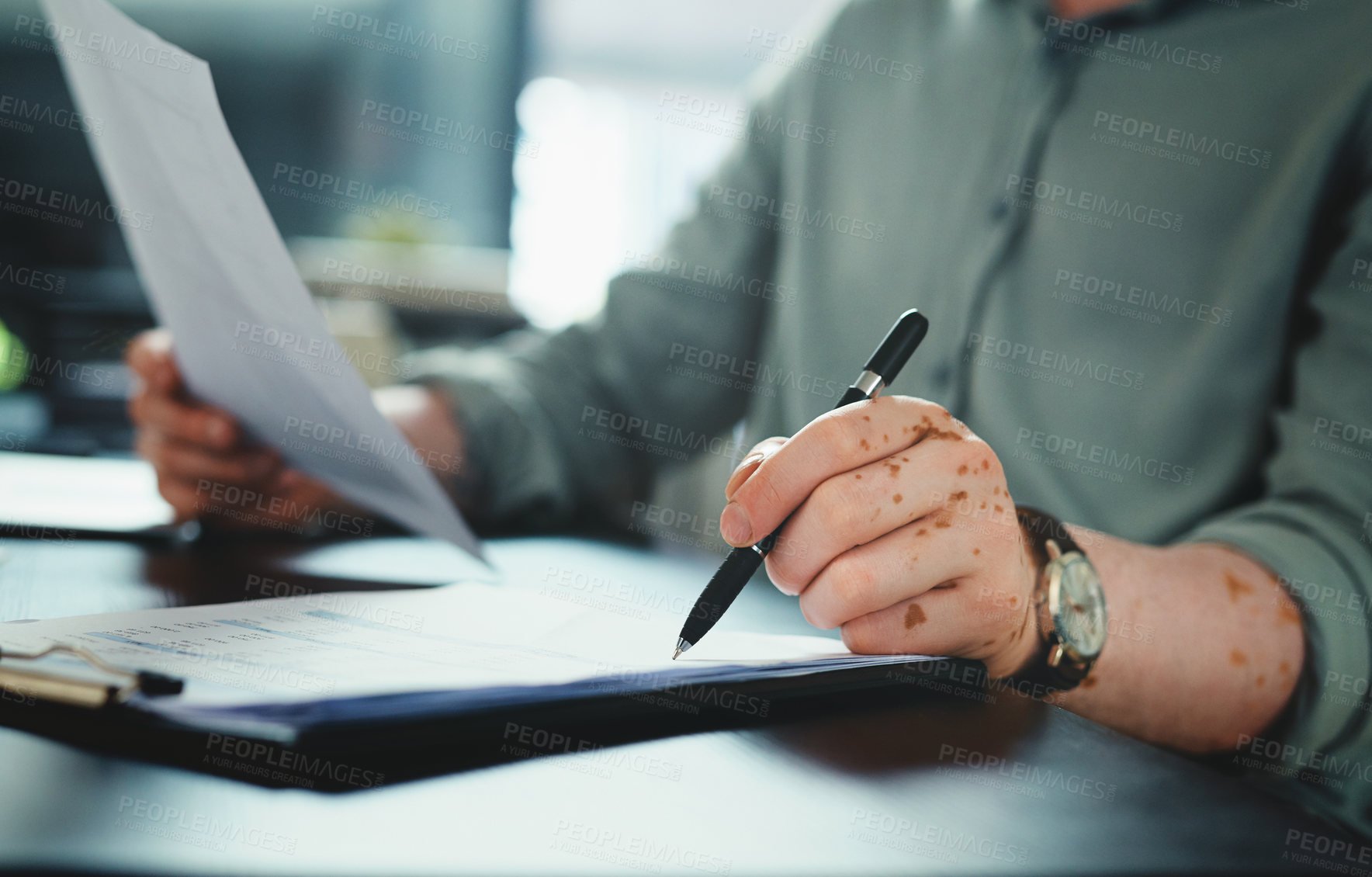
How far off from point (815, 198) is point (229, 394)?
2.12ft

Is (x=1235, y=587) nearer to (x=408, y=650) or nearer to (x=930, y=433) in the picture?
(x=930, y=433)

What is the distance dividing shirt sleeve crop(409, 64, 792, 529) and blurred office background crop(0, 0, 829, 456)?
0.11 meters

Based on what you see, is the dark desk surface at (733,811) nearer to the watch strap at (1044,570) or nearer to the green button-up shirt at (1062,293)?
the watch strap at (1044,570)

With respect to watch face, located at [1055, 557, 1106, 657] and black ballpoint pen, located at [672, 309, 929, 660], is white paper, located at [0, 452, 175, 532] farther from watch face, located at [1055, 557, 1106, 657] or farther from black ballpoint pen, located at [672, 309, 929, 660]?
watch face, located at [1055, 557, 1106, 657]

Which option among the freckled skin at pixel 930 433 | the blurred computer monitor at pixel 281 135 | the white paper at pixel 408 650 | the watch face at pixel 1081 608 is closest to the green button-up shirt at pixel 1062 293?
the watch face at pixel 1081 608

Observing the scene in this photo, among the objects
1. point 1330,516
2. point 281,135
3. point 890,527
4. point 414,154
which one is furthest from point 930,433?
point 414,154

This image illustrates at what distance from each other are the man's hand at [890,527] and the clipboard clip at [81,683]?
0.22 m

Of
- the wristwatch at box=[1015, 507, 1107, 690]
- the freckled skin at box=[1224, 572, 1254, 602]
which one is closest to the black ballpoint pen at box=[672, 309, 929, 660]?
the wristwatch at box=[1015, 507, 1107, 690]

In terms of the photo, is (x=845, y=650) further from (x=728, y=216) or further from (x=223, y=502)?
(x=728, y=216)

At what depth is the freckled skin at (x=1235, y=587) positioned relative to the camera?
507 millimetres

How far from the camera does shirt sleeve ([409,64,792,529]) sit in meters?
0.86

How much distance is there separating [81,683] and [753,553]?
0.25 meters

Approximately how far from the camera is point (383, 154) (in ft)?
10.9

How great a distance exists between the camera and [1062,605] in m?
0.46
